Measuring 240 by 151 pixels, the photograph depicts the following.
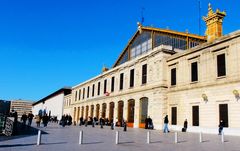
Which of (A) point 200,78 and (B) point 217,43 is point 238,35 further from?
(A) point 200,78

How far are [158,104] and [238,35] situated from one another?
40.1 ft

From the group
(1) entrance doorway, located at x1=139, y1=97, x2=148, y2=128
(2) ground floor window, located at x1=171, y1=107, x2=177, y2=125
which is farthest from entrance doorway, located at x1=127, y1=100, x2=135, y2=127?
(2) ground floor window, located at x1=171, y1=107, x2=177, y2=125

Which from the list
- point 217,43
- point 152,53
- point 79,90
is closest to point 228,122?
point 217,43

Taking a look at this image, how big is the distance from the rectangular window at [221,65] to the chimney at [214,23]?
859 cm

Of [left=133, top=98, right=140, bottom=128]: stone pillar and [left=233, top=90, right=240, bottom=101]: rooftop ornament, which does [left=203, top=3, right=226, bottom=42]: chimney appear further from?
[left=133, top=98, right=140, bottom=128]: stone pillar

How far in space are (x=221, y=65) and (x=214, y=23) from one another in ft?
36.5

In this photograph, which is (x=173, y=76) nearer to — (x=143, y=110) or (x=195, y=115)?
(x=195, y=115)

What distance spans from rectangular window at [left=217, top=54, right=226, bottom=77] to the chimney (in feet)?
28.2

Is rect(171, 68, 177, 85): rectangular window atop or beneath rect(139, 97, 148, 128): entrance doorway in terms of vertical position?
atop

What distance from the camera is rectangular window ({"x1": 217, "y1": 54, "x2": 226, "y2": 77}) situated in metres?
23.7

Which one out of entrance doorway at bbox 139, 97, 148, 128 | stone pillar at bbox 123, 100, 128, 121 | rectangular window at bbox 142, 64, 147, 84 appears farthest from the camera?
stone pillar at bbox 123, 100, 128, 121

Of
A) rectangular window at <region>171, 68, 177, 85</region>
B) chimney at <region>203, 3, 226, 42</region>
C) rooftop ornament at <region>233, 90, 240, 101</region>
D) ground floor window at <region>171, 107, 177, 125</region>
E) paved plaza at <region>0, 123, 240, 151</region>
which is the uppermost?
chimney at <region>203, 3, 226, 42</region>

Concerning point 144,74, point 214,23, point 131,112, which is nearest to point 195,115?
point 144,74

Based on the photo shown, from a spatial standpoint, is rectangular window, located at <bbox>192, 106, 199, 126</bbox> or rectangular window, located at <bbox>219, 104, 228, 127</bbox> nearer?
rectangular window, located at <bbox>219, 104, 228, 127</bbox>
